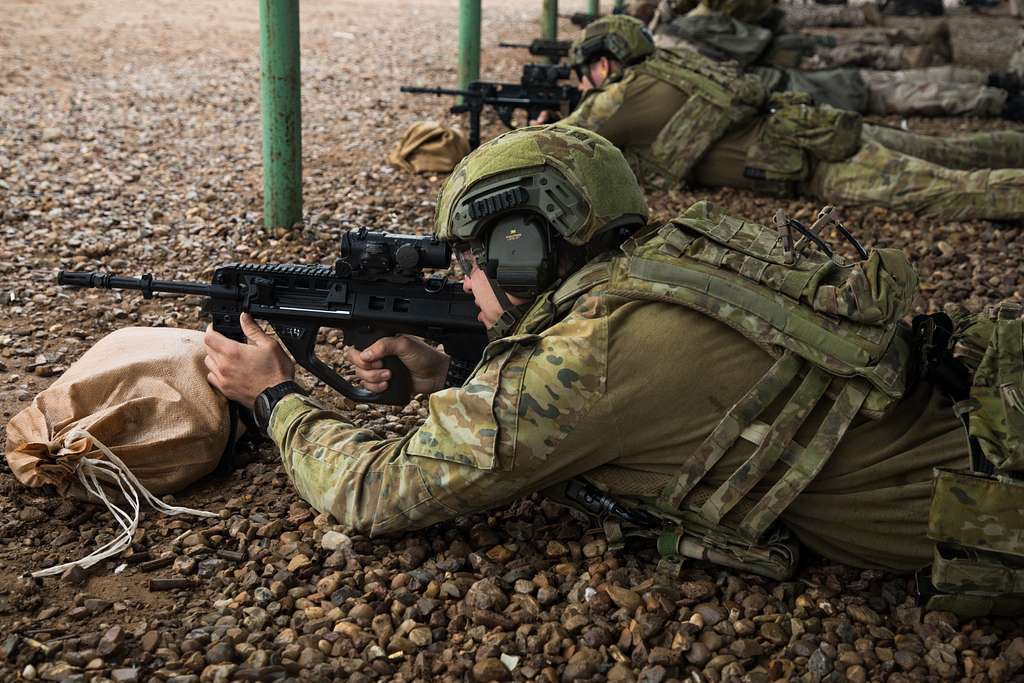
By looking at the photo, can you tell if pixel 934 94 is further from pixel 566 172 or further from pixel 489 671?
pixel 489 671

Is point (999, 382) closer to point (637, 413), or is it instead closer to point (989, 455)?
point (989, 455)

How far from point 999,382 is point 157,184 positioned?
5.68m

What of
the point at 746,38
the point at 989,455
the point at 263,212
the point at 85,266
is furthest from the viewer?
the point at 746,38

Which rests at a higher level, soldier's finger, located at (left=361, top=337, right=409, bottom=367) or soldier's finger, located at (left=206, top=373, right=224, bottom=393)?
soldier's finger, located at (left=361, top=337, right=409, bottom=367)

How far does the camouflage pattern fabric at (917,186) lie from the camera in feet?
21.7

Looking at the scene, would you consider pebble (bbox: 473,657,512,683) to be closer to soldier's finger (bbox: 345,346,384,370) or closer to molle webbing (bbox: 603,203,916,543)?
molle webbing (bbox: 603,203,916,543)

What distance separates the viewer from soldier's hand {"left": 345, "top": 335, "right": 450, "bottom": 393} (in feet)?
11.5

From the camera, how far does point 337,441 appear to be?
3.10 meters

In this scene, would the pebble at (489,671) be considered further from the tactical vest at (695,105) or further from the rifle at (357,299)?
the tactical vest at (695,105)

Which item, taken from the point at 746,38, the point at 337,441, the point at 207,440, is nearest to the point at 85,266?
the point at 207,440

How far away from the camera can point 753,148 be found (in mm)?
7188

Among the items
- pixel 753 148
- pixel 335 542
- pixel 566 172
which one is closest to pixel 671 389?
pixel 566 172

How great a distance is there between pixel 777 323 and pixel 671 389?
303mm

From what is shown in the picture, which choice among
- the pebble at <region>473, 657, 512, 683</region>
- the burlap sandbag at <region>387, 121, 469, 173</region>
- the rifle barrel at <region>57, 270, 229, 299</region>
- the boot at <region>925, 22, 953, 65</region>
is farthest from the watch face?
the boot at <region>925, 22, 953, 65</region>
